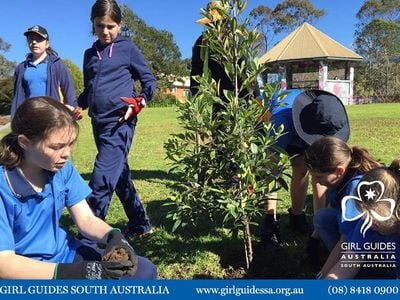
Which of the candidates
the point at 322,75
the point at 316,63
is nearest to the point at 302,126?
the point at 322,75

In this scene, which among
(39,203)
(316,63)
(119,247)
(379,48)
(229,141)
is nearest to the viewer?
(119,247)

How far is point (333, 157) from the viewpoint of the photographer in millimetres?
2732

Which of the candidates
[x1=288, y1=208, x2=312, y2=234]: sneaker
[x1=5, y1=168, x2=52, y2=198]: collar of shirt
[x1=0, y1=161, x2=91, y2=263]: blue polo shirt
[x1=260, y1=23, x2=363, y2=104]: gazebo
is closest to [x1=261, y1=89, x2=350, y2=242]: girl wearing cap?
[x1=288, y1=208, x2=312, y2=234]: sneaker

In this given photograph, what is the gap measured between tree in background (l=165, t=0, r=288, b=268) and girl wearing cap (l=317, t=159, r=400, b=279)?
24.9 inches

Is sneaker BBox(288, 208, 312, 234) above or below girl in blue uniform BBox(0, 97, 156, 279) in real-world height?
below

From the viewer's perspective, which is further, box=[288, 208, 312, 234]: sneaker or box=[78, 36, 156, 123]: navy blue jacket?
box=[288, 208, 312, 234]: sneaker

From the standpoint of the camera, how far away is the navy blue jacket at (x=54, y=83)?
480cm

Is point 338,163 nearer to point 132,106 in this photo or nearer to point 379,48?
point 132,106

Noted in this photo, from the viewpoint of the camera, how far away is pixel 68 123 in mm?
2178

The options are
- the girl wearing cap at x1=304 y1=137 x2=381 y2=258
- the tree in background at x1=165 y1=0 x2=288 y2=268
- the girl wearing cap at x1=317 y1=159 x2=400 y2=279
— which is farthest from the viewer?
the tree in background at x1=165 y1=0 x2=288 y2=268

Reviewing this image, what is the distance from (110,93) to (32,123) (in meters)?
1.72

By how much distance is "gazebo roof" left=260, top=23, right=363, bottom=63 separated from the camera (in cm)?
3713

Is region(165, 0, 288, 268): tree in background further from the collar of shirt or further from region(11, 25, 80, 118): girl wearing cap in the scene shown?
region(11, 25, 80, 118): girl wearing cap

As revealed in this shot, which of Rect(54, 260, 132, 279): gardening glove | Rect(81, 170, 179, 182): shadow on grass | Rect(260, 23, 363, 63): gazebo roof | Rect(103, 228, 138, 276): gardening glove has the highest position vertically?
Rect(260, 23, 363, 63): gazebo roof
